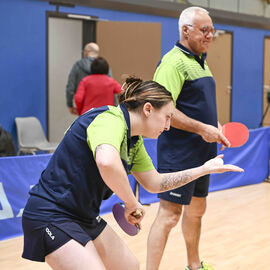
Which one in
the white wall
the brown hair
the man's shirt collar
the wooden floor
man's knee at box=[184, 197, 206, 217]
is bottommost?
the wooden floor

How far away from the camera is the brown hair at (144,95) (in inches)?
81.1

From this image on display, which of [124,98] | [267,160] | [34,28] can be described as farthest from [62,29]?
[124,98]

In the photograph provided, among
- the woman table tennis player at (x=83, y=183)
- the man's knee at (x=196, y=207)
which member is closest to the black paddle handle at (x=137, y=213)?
the woman table tennis player at (x=83, y=183)

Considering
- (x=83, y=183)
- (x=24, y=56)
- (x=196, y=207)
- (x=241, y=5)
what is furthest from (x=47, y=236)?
(x=241, y=5)

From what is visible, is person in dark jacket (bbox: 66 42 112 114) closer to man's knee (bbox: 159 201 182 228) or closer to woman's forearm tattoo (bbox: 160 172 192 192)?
man's knee (bbox: 159 201 182 228)

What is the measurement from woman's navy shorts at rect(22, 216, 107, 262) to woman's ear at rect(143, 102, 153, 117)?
513mm

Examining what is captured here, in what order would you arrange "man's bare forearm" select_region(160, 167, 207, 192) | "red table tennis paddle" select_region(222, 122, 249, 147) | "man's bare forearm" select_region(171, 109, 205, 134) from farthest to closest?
1. "red table tennis paddle" select_region(222, 122, 249, 147)
2. "man's bare forearm" select_region(171, 109, 205, 134)
3. "man's bare forearm" select_region(160, 167, 207, 192)

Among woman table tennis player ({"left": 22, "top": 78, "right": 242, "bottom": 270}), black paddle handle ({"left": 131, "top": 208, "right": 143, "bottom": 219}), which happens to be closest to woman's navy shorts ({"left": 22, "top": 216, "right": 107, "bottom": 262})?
woman table tennis player ({"left": 22, "top": 78, "right": 242, "bottom": 270})

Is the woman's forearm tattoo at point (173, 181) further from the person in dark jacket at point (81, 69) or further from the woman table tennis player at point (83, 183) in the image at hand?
the person in dark jacket at point (81, 69)

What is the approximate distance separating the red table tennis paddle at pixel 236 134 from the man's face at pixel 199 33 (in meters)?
0.54

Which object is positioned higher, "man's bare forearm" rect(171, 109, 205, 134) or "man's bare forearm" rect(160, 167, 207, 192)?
"man's bare forearm" rect(171, 109, 205, 134)

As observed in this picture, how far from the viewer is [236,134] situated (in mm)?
3326

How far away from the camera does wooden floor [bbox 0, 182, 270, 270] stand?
375 cm

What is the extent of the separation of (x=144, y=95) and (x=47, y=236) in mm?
666
